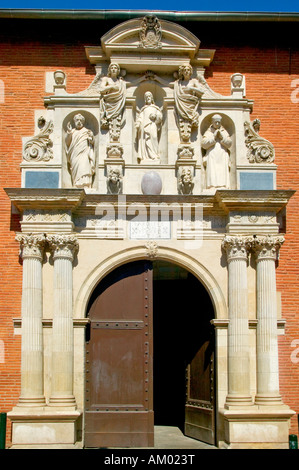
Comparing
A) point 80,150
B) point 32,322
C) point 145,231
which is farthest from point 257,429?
point 80,150

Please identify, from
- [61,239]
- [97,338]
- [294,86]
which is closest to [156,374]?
[97,338]

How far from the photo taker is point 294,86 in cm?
1388

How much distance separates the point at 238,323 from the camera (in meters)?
12.3

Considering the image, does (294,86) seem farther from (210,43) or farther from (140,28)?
(140,28)

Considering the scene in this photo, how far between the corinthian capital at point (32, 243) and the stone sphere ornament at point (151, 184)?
2049 mm

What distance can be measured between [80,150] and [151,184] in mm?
1475

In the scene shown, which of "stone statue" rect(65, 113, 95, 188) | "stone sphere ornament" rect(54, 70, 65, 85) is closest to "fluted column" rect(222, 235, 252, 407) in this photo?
"stone statue" rect(65, 113, 95, 188)

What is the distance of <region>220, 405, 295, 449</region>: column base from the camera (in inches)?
464

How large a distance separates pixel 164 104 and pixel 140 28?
1487mm

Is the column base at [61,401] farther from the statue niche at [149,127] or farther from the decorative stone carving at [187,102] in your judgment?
the decorative stone carving at [187,102]

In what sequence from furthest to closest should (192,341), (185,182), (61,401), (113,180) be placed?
(192,341)
(185,182)
(113,180)
(61,401)

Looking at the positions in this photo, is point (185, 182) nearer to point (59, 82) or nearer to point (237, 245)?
point (237, 245)

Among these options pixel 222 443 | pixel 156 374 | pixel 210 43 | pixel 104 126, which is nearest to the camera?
pixel 222 443

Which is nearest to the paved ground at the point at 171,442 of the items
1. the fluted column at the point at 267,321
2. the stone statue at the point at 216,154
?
the fluted column at the point at 267,321
